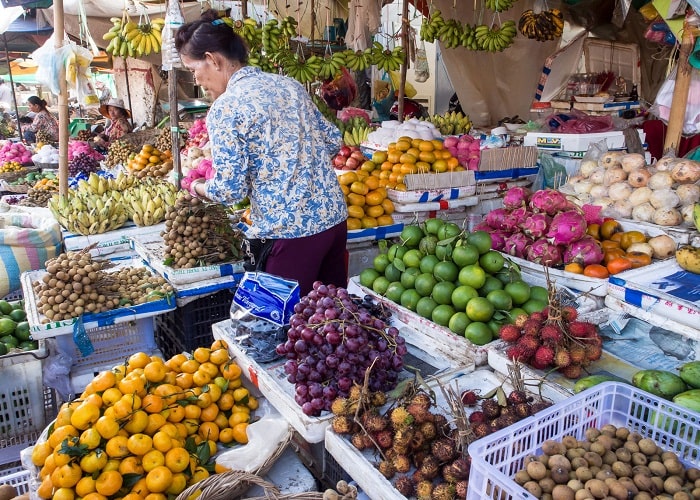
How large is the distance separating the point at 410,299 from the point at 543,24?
5.74 m

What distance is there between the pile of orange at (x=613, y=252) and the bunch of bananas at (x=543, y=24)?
4.67 meters

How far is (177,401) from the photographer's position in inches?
76.0

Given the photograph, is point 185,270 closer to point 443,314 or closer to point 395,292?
point 395,292

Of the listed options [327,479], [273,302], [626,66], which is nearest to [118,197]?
[273,302]

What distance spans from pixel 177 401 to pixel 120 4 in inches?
291

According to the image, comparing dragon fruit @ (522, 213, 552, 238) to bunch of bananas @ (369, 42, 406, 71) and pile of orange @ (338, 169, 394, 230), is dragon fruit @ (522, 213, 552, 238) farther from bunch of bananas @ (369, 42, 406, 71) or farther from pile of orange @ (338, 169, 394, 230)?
bunch of bananas @ (369, 42, 406, 71)

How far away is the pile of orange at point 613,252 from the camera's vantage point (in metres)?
2.50

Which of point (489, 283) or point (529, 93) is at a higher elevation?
point (529, 93)

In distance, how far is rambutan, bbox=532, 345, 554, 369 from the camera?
5.91 ft

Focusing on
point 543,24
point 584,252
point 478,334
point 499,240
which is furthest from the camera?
point 543,24

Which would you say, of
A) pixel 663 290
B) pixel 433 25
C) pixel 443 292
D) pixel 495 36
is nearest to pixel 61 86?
pixel 443 292

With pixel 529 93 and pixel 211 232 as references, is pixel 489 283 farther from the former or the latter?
pixel 529 93

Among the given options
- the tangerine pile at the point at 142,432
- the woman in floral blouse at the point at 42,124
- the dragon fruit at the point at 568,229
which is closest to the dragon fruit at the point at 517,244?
the dragon fruit at the point at 568,229

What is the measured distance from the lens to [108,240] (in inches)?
154
